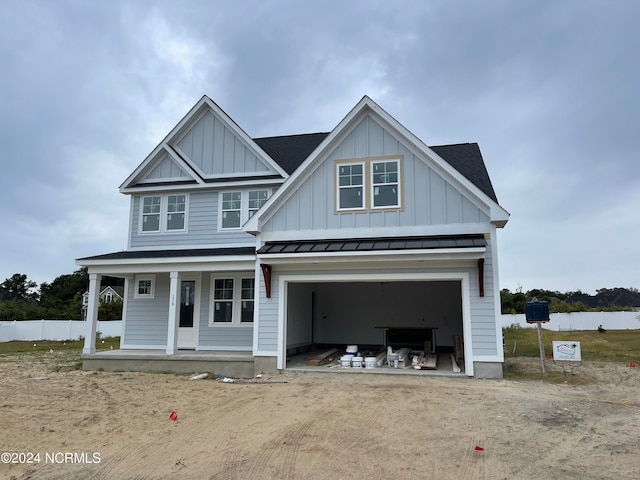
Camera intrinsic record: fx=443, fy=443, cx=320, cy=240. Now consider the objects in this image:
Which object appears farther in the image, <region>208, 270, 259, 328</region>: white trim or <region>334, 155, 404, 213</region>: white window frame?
<region>208, 270, 259, 328</region>: white trim

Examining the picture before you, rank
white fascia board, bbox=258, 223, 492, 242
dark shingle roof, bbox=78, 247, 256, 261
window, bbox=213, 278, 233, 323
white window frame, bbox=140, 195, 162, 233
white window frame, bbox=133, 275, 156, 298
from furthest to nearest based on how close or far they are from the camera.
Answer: white window frame, bbox=140, 195, 162, 233, white window frame, bbox=133, 275, 156, 298, window, bbox=213, 278, 233, 323, dark shingle roof, bbox=78, 247, 256, 261, white fascia board, bbox=258, 223, 492, 242

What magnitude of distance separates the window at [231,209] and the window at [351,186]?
4.00 metres

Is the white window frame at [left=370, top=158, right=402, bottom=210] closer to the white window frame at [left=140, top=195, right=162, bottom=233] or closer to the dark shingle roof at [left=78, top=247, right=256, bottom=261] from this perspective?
the dark shingle roof at [left=78, top=247, right=256, bottom=261]

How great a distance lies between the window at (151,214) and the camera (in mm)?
14986

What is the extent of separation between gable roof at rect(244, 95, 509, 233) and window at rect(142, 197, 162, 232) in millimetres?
4343

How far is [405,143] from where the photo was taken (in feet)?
38.3

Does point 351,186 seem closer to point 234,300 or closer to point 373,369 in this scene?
point 373,369

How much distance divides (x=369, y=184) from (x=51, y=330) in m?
24.9

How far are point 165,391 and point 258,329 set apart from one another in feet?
9.75

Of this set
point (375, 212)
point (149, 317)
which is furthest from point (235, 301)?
point (375, 212)

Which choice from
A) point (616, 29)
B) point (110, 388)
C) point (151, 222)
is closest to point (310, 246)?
point (110, 388)

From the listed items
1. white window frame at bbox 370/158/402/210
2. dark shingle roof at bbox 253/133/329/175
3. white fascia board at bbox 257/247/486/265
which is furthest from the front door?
white window frame at bbox 370/158/402/210

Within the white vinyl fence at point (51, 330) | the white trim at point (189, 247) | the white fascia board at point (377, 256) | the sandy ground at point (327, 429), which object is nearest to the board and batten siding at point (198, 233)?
the white trim at point (189, 247)

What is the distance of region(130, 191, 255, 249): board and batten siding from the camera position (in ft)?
47.1
